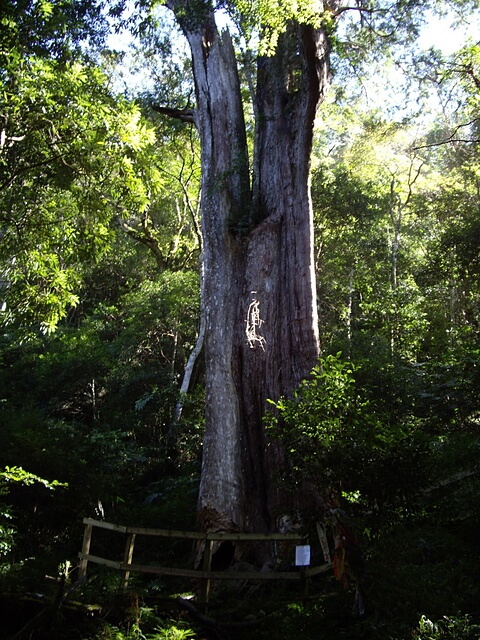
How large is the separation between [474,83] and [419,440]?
8.30 metres

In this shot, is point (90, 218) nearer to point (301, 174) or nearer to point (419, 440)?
point (301, 174)

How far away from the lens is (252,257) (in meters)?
8.37

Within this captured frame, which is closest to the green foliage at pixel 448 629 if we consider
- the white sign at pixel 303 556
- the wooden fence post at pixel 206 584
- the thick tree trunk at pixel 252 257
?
the white sign at pixel 303 556

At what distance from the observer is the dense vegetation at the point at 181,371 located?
14.1ft

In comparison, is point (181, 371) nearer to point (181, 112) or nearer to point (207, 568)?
point (181, 112)

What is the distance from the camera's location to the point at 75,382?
15.1m

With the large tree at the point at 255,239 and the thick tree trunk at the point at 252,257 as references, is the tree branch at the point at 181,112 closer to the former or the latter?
the large tree at the point at 255,239

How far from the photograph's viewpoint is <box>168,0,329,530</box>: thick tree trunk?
23.5 ft

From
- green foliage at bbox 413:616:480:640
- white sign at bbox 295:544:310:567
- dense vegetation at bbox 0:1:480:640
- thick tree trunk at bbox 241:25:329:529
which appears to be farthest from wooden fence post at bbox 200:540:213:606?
green foliage at bbox 413:616:480:640

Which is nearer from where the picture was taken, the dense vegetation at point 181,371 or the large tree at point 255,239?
the dense vegetation at point 181,371

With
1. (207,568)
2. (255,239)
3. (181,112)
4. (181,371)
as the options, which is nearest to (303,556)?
(207,568)

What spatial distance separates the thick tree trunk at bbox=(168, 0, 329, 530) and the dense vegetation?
2.41 feet

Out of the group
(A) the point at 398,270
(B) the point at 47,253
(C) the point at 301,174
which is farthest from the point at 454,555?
(A) the point at 398,270

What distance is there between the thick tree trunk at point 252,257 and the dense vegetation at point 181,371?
2.41 feet
